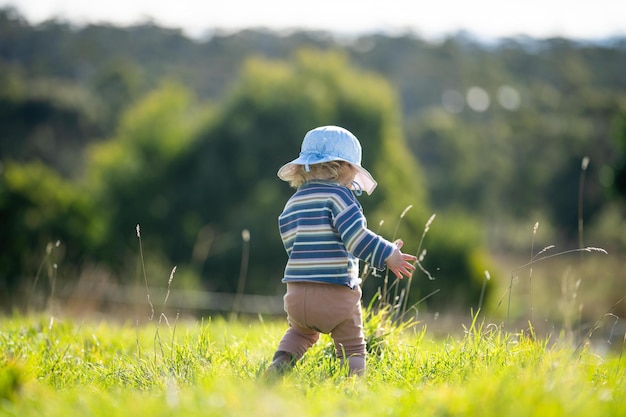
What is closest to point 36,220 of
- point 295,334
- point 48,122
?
point 295,334

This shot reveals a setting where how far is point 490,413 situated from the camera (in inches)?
92.1

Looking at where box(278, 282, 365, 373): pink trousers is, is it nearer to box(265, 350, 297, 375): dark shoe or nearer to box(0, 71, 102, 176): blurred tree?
box(265, 350, 297, 375): dark shoe

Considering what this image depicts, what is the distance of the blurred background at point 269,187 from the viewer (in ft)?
48.3

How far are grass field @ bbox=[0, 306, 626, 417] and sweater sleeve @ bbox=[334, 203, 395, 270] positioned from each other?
1.89 ft

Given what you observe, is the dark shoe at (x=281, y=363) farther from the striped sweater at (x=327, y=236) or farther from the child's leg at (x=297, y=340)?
the striped sweater at (x=327, y=236)

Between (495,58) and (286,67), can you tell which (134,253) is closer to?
(286,67)

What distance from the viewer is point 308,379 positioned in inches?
129

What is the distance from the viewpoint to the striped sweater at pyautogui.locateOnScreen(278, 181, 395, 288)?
3510 mm

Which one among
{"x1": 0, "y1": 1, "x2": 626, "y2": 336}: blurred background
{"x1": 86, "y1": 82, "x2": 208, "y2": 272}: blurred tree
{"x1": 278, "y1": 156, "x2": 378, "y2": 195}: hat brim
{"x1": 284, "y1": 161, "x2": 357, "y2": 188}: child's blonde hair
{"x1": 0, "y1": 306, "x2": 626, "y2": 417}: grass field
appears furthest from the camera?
{"x1": 86, "y1": 82, "x2": 208, "y2": 272}: blurred tree

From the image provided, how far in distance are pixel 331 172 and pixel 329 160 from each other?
0.55 ft

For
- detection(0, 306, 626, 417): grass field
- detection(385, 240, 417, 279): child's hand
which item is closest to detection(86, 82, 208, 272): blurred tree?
detection(0, 306, 626, 417): grass field

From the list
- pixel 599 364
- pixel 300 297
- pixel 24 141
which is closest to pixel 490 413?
pixel 300 297

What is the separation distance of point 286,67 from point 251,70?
1557 mm

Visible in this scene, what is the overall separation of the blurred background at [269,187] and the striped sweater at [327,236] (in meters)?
0.43
